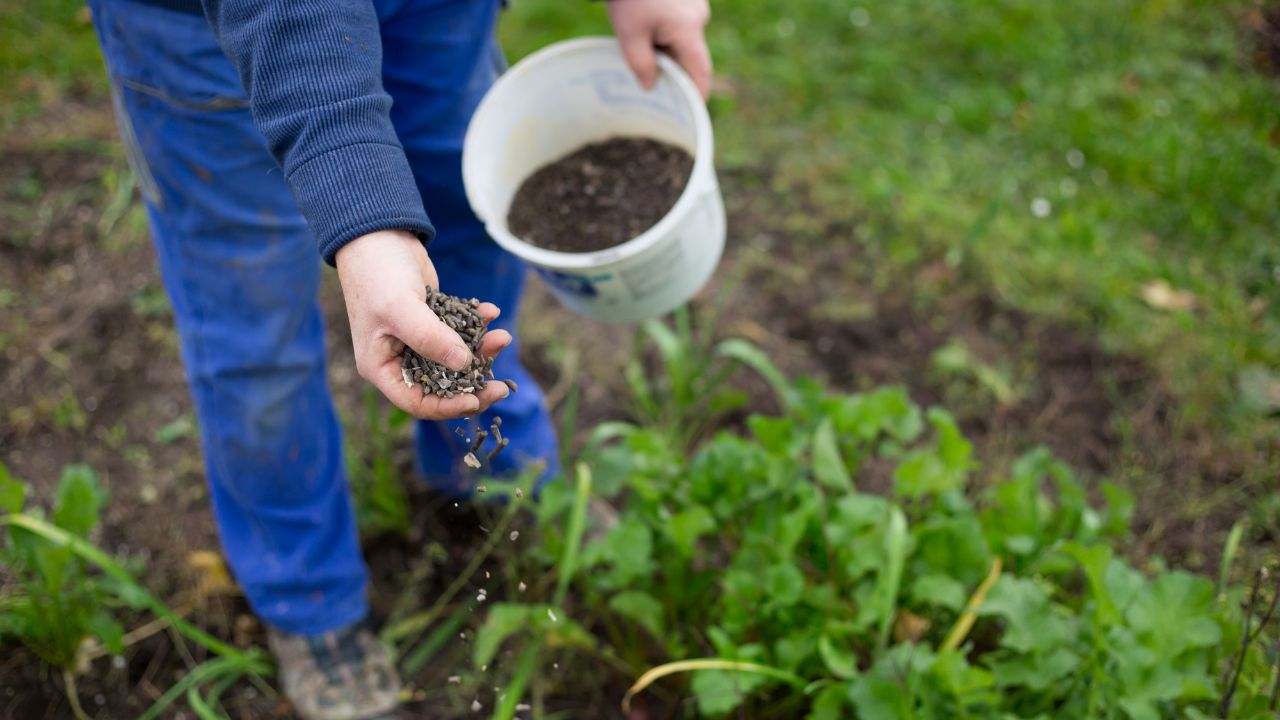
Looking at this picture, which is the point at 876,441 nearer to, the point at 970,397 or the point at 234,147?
the point at 970,397

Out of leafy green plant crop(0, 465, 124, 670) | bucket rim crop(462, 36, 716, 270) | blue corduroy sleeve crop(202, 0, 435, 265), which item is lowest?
leafy green plant crop(0, 465, 124, 670)

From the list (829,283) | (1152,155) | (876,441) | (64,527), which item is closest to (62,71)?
(64,527)

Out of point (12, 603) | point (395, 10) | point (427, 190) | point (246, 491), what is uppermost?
point (395, 10)

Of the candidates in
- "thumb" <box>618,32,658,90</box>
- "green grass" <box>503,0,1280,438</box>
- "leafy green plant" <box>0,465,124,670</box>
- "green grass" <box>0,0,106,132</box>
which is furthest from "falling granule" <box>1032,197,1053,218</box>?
"green grass" <box>0,0,106,132</box>

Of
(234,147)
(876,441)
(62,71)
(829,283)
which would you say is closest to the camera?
(234,147)

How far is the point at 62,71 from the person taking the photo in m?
2.90

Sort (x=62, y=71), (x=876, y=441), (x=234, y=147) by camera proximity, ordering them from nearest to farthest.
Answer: (x=234, y=147), (x=876, y=441), (x=62, y=71)

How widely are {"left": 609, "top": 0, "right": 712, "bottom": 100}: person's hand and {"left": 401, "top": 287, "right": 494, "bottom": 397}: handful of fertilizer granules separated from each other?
2.11 ft

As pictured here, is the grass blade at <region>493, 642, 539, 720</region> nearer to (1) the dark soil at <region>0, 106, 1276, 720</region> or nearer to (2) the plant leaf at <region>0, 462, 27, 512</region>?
(1) the dark soil at <region>0, 106, 1276, 720</region>

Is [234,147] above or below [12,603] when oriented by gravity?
above

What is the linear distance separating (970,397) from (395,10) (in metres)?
1.49

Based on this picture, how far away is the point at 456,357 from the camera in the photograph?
909mm

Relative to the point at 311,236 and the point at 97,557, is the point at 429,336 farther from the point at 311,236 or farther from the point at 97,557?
the point at 97,557

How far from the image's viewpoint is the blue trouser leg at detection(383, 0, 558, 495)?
141 cm
